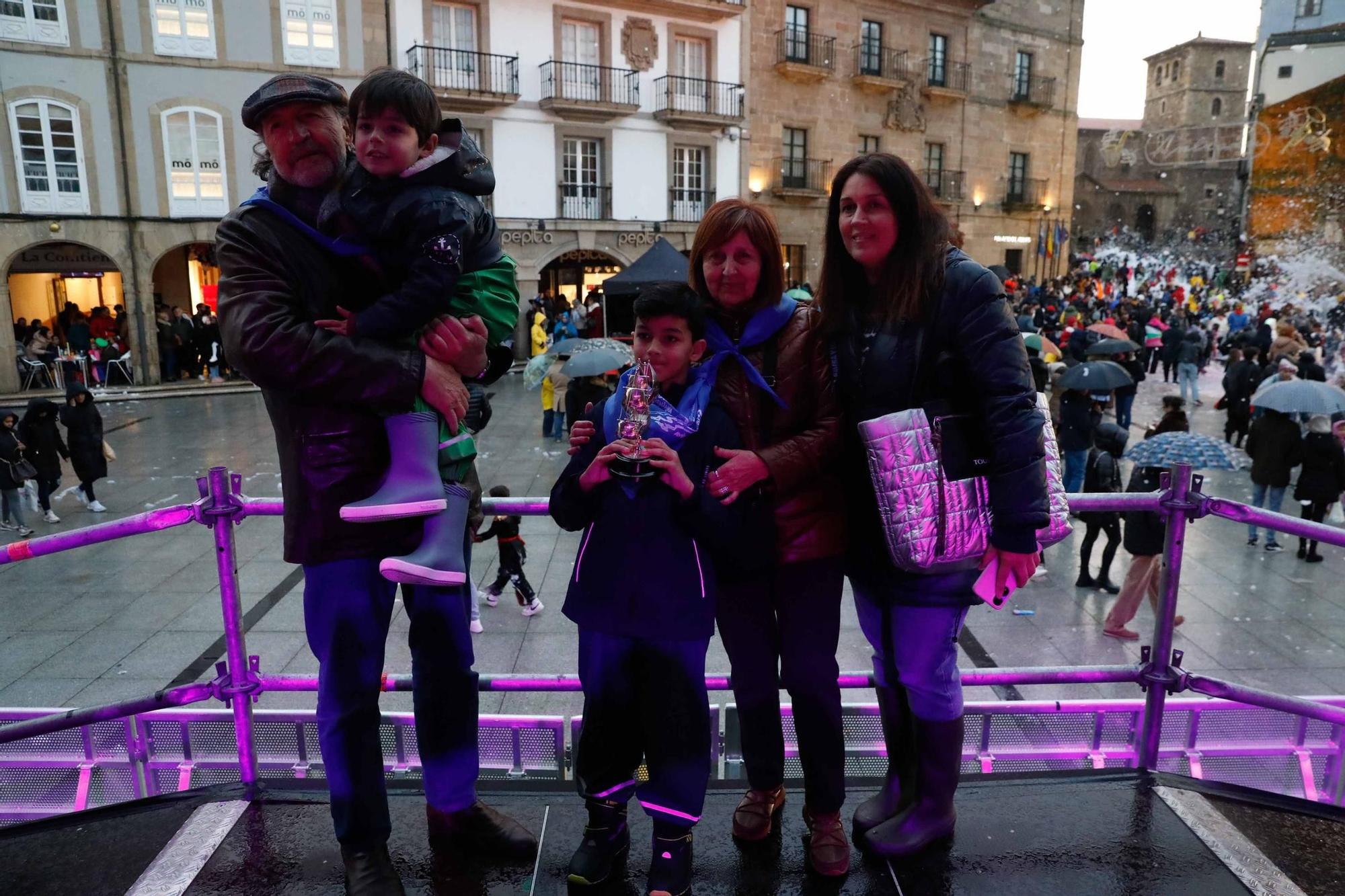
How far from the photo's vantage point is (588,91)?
77.9ft

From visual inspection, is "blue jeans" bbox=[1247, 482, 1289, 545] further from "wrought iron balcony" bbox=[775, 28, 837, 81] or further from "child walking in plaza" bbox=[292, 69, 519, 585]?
"wrought iron balcony" bbox=[775, 28, 837, 81]

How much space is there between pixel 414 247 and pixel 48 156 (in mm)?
21626

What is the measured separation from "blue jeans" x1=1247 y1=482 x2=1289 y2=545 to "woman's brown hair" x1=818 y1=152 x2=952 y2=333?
8606 millimetres

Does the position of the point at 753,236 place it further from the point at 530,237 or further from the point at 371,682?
the point at 530,237

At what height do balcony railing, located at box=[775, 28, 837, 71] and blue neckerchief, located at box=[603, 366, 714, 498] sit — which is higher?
balcony railing, located at box=[775, 28, 837, 71]

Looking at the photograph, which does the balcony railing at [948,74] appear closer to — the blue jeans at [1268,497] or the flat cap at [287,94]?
the blue jeans at [1268,497]

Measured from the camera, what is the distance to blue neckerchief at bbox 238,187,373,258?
201 centimetres

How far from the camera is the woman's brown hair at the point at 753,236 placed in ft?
7.45

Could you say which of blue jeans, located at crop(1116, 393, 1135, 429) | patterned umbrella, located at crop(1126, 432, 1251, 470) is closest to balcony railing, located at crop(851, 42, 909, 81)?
blue jeans, located at crop(1116, 393, 1135, 429)

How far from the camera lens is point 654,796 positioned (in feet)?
7.16

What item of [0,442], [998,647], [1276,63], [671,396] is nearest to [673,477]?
[671,396]

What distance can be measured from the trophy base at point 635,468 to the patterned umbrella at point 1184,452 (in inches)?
215

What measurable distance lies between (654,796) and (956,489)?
1083 millimetres

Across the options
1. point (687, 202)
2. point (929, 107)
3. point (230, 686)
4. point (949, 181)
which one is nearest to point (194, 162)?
point (687, 202)
